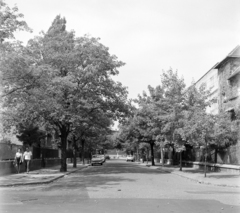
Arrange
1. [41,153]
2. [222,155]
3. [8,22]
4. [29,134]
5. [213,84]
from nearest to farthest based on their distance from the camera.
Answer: [8,22] → [222,155] → [29,134] → [41,153] → [213,84]

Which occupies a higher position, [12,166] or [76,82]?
[76,82]

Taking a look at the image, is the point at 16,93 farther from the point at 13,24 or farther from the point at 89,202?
the point at 89,202

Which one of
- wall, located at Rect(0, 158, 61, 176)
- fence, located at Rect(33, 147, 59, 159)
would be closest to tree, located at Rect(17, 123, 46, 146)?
fence, located at Rect(33, 147, 59, 159)

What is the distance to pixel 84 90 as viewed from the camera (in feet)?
96.2

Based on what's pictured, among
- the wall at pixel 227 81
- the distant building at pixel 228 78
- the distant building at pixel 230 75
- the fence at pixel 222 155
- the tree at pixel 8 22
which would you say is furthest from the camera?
the wall at pixel 227 81

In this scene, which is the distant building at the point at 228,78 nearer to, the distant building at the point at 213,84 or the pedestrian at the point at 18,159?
the distant building at the point at 213,84

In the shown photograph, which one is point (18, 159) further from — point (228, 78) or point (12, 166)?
point (228, 78)

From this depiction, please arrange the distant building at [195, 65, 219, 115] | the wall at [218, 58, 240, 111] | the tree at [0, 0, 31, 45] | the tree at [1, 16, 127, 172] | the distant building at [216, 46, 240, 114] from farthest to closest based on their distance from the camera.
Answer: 1. the distant building at [195, 65, 219, 115]
2. the wall at [218, 58, 240, 111]
3. the distant building at [216, 46, 240, 114]
4. the tree at [1, 16, 127, 172]
5. the tree at [0, 0, 31, 45]

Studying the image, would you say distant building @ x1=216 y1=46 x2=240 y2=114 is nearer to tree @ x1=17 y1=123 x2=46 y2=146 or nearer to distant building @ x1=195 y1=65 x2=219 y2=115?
distant building @ x1=195 y1=65 x2=219 y2=115

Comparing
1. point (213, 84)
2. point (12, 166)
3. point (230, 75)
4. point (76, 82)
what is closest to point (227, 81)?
point (230, 75)

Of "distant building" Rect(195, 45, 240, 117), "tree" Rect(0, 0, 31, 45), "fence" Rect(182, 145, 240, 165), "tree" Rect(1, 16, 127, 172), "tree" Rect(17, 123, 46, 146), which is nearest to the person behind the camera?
"tree" Rect(0, 0, 31, 45)

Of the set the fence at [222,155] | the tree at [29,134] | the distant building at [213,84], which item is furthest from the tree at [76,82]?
the distant building at [213,84]

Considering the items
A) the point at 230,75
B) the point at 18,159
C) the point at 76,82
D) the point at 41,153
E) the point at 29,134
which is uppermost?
the point at 230,75

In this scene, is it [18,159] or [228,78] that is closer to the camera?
[18,159]
